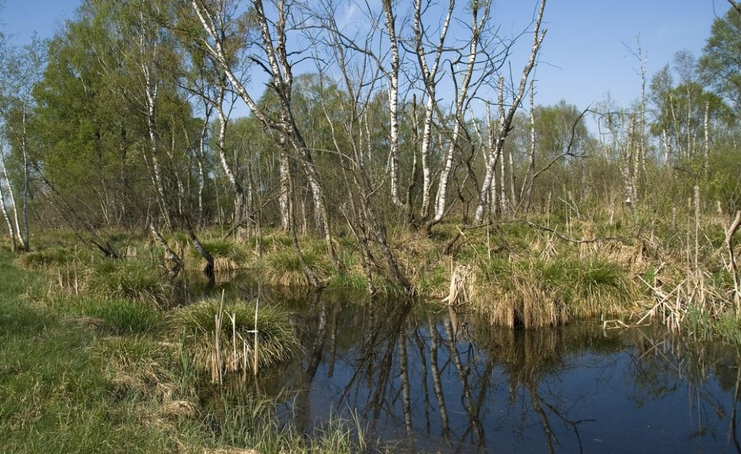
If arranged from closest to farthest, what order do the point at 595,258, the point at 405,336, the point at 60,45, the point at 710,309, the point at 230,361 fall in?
the point at 230,361, the point at 710,309, the point at 405,336, the point at 595,258, the point at 60,45

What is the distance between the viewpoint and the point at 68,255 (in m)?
13.8

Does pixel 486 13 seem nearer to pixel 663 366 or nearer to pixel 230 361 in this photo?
pixel 663 366

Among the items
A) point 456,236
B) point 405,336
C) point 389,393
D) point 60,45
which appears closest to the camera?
point 389,393

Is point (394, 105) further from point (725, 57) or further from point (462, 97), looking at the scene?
point (725, 57)

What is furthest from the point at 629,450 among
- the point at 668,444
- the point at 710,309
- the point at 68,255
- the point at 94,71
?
the point at 94,71

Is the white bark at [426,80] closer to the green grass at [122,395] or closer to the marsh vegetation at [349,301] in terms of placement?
the marsh vegetation at [349,301]

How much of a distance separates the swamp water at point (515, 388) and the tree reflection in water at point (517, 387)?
0.05ft

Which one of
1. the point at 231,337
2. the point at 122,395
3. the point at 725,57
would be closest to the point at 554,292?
the point at 231,337

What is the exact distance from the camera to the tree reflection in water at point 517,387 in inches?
200

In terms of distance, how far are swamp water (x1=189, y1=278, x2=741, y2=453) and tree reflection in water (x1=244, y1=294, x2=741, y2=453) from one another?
1cm

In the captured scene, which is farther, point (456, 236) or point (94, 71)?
point (94, 71)

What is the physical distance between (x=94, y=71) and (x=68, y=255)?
53.2 ft

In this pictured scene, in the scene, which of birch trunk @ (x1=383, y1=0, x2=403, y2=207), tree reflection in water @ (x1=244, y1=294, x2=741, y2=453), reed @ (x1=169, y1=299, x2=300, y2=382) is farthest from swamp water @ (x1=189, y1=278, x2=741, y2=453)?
birch trunk @ (x1=383, y1=0, x2=403, y2=207)

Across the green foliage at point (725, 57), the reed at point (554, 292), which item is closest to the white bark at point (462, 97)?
the reed at point (554, 292)
